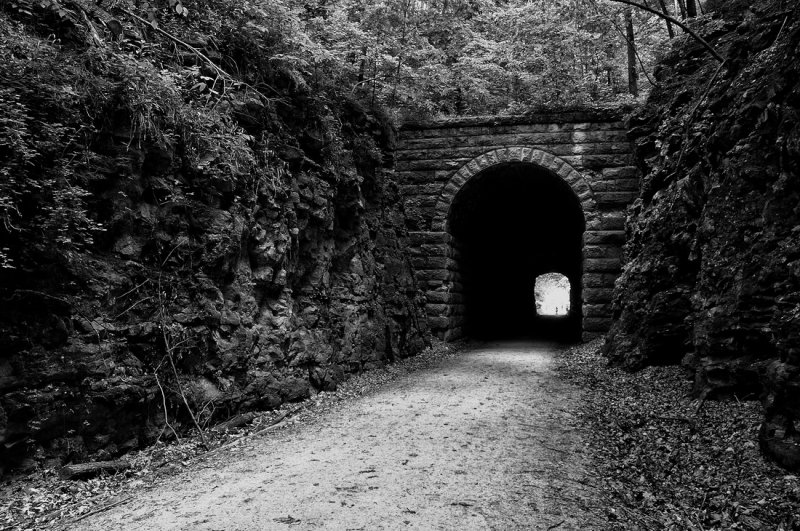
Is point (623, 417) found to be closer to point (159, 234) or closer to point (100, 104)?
point (159, 234)

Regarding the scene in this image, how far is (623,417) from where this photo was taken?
5688 mm

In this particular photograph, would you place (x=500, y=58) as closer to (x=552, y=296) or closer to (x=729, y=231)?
(x=729, y=231)

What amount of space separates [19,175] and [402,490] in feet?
12.6

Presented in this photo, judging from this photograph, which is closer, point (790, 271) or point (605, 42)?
point (790, 271)

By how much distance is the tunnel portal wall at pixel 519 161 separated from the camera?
475 inches

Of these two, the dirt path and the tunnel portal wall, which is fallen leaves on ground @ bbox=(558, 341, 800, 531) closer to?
the dirt path

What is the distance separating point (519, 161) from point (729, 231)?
25.1ft

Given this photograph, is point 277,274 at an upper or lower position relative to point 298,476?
upper

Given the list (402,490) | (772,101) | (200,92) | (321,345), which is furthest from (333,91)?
(402,490)

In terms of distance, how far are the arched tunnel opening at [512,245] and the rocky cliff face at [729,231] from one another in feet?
15.7

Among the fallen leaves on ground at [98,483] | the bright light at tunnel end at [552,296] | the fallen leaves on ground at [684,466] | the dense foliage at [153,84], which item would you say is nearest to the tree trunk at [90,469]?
the fallen leaves on ground at [98,483]

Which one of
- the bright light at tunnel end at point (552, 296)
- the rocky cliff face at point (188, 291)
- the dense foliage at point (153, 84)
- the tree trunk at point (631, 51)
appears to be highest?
the tree trunk at point (631, 51)

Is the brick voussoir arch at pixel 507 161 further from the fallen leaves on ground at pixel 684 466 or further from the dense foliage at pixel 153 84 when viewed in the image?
the fallen leaves on ground at pixel 684 466

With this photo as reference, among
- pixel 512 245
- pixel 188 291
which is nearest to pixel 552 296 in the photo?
pixel 512 245
